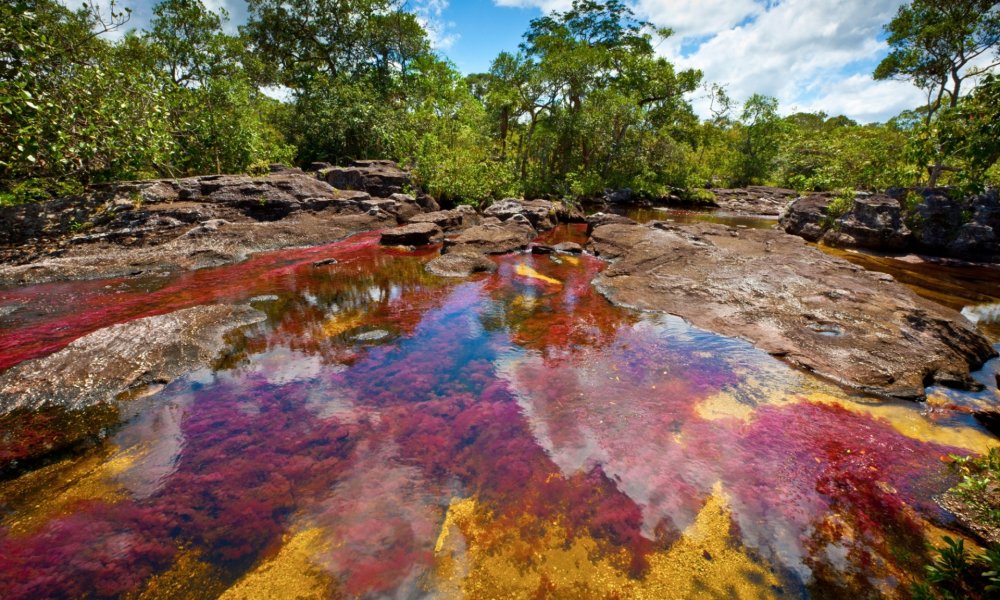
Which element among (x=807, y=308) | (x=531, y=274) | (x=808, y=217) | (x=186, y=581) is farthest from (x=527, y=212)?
(x=186, y=581)

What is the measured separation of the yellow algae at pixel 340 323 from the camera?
6435mm

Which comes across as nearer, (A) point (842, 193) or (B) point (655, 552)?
(B) point (655, 552)

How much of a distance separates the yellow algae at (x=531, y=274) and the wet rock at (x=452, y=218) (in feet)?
17.5

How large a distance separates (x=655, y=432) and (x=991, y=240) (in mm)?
17126

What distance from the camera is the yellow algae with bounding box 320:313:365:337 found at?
6.44 m

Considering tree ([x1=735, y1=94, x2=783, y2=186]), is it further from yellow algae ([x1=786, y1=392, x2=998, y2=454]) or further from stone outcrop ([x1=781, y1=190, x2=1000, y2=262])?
yellow algae ([x1=786, y1=392, x2=998, y2=454])

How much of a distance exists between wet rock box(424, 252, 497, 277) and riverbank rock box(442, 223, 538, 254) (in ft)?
2.37

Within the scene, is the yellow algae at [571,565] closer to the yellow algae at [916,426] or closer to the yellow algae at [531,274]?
the yellow algae at [916,426]

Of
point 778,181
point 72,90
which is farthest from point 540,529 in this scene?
point 778,181

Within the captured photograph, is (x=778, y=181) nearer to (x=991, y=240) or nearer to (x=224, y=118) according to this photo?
(x=991, y=240)

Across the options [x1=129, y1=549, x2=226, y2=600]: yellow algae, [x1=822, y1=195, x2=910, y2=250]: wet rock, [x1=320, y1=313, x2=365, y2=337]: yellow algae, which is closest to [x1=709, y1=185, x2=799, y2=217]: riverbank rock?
[x1=822, y1=195, x2=910, y2=250]: wet rock

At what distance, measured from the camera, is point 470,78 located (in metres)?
36.5

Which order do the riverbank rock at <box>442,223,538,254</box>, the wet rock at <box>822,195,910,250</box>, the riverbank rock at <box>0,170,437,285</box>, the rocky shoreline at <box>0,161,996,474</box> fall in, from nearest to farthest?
1. the rocky shoreline at <box>0,161,996,474</box>
2. the riverbank rock at <box>0,170,437,285</box>
3. the riverbank rock at <box>442,223,538,254</box>
4. the wet rock at <box>822,195,910,250</box>

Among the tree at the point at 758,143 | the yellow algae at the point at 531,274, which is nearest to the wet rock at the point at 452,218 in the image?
the yellow algae at the point at 531,274
